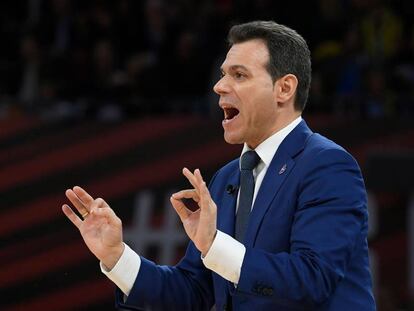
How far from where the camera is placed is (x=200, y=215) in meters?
3.24

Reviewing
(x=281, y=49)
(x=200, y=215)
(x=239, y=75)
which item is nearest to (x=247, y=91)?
(x=239, y=75)

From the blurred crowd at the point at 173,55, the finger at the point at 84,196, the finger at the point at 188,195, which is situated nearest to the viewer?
Answer: the finger at the point at 188,195

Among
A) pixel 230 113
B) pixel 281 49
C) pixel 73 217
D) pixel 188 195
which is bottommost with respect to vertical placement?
pixel 73 217

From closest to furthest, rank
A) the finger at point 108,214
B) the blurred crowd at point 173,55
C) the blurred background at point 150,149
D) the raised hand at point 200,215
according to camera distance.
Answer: the raised hand at point 200,215 → the finger at point 108,214 → the blurred background at point 150,149 → the blurred crowd at point 173,55

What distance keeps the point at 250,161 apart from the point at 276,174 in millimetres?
176

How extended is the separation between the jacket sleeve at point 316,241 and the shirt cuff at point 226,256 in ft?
0.09

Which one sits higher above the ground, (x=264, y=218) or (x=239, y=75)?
(x=239, y=75)

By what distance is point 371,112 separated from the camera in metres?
8.57

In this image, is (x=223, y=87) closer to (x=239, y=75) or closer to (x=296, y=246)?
(x=239, y=75)

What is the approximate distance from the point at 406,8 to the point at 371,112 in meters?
1.68

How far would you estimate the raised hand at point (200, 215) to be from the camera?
3.22 metres

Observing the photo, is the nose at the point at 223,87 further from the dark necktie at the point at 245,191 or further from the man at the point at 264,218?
the dark necktie at the point at 245,191

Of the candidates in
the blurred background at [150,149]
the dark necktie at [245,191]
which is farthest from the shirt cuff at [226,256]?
the blurred background at [150,149]

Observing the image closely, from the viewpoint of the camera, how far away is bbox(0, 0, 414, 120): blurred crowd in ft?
28.6
